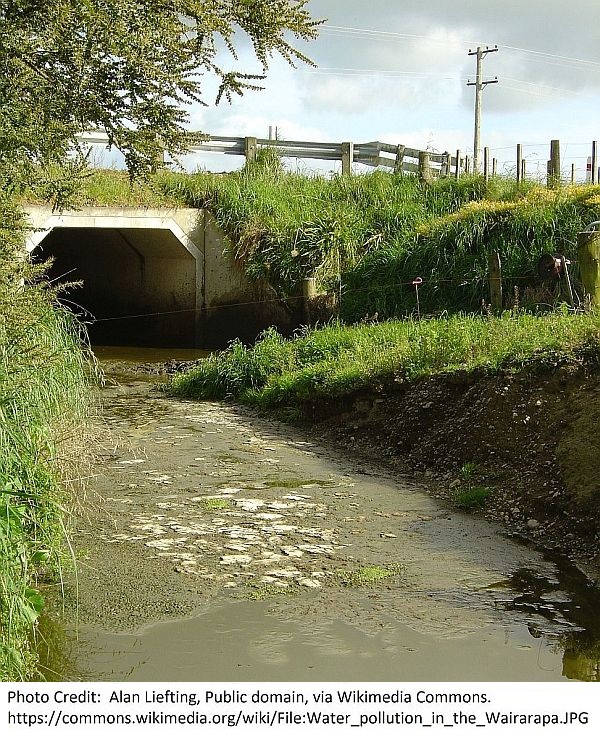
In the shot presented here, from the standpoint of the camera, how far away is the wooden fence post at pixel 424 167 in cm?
2367

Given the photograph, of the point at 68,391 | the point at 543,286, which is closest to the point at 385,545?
the point at 68,391

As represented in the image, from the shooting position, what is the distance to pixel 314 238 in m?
20.7

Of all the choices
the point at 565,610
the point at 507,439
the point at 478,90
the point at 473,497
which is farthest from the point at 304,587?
the point at 478,90

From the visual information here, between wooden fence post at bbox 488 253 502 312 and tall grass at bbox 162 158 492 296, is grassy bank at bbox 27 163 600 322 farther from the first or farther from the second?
wooden fence post at bbox 488 253 502 312

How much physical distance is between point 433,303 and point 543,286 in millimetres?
2596

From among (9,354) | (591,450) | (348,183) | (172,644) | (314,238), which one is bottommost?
(172,644)

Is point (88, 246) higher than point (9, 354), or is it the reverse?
point (88, 246)

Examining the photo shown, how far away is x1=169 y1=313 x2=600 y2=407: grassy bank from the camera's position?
10.8m

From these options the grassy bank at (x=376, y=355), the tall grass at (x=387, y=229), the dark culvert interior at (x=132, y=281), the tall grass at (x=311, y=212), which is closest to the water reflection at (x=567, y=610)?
the grassy bank at (x=376, y=355)

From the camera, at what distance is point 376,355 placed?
12.7 meters

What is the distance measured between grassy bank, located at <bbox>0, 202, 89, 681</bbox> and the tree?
0.91 meters

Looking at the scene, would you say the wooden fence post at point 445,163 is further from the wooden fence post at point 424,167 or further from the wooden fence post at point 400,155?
the wooden fence post at point 424,167

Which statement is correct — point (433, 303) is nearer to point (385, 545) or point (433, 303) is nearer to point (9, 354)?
point (385, 545)

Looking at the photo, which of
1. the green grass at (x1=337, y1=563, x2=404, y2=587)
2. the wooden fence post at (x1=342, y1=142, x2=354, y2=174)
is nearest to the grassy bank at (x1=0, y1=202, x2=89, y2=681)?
the green grass at (x1=337, y1=563, x2=404, y2=587)
